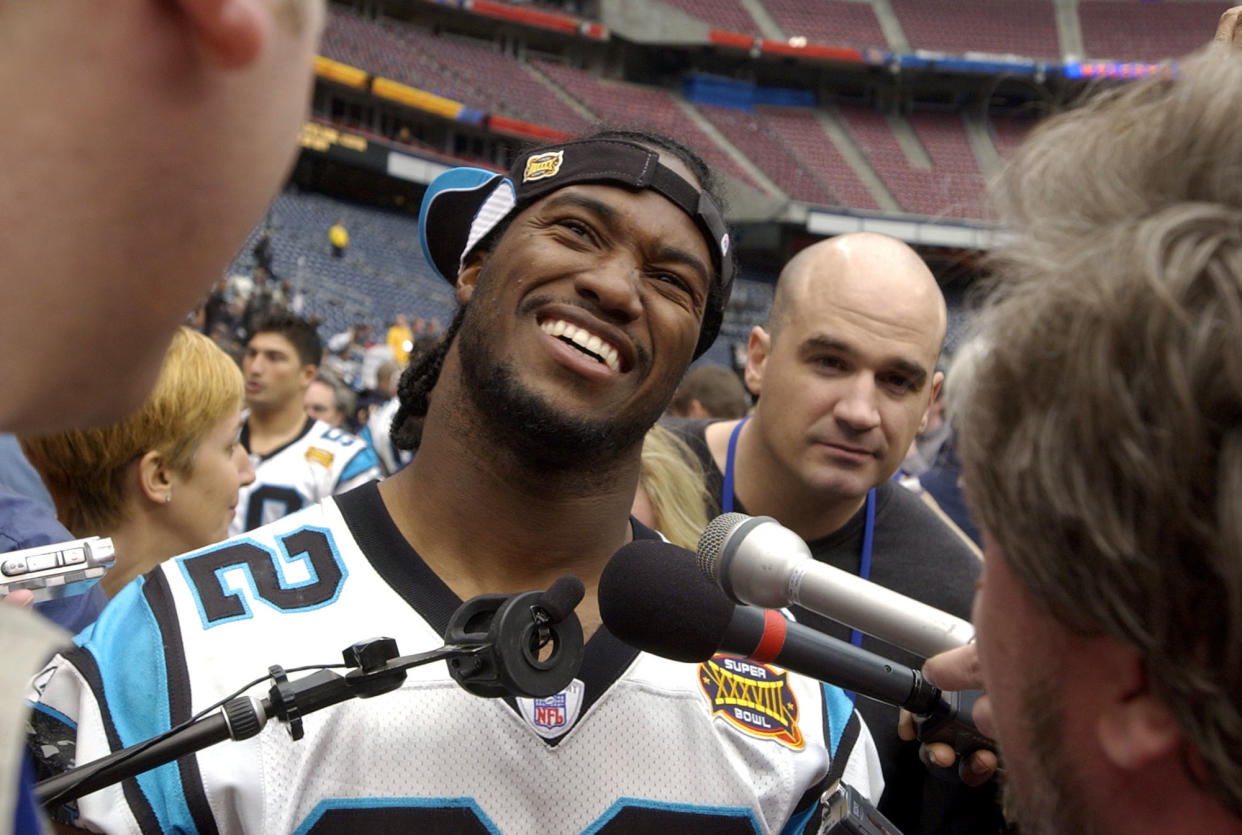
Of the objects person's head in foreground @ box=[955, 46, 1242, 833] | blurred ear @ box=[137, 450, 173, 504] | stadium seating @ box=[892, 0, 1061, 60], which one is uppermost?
stadium seating @ box=[892, 0, 1061, 60]

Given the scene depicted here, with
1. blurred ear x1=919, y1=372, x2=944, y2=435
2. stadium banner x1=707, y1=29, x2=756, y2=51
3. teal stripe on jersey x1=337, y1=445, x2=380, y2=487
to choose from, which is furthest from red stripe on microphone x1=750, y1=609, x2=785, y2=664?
stadium banner x1=707, y1=29, x2=756, y2=51

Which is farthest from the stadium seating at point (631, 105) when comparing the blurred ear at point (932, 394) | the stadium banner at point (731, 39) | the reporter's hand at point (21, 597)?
the reporter's hand at point (21, 597)

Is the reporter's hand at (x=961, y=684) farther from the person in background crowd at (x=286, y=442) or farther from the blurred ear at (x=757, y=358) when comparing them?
the person in background crowd at (x=286, y=442)

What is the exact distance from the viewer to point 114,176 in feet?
2.25

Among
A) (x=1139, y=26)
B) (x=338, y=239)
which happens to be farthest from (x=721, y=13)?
(x=338, y=239)

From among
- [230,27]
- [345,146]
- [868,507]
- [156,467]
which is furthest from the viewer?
[345,146]

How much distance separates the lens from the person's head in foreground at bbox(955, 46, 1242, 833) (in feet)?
2.48

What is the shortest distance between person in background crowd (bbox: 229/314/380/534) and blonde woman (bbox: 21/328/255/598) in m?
1.77

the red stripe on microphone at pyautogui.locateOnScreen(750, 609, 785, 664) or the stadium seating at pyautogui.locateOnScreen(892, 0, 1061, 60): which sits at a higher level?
the stadium seating at pyautogui.locateOnScreen(892, 0, 1061, 60)

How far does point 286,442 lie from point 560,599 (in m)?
3.89

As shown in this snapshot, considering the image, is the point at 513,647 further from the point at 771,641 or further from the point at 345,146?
the point at 345,146

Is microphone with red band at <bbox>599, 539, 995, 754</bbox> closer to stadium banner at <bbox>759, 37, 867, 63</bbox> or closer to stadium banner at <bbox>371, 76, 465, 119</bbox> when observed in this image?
stadium banner at <bbox>371, 76, 465, 119</bbox>

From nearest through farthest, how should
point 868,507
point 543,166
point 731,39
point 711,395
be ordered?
point 543,166
point 868,507
point 711,395
point 731,39

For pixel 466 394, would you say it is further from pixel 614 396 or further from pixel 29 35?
pixel 29 35
